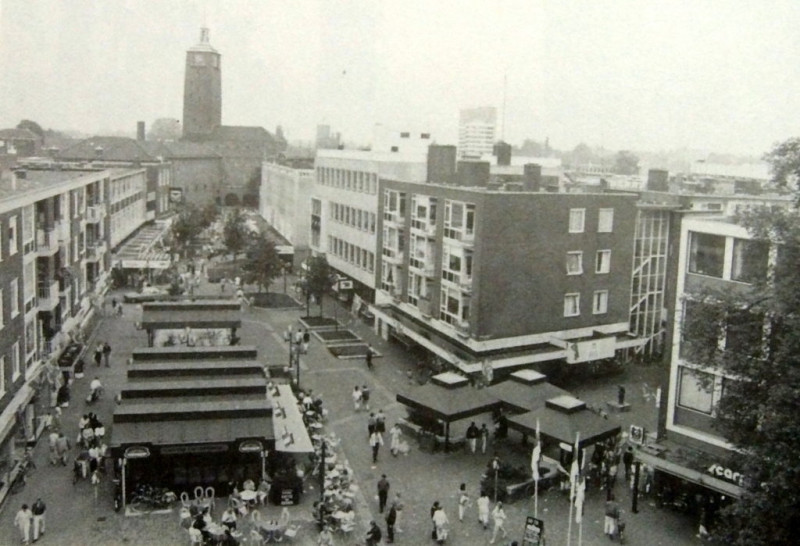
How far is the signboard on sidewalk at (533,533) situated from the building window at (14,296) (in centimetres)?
2123

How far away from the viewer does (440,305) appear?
45.2m

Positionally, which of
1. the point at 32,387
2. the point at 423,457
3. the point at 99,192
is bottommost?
the point at 423,457

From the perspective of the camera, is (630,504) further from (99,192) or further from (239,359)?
(99,192)

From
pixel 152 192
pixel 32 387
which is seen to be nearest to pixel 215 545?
pixel 32 387

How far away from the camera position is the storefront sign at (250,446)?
28.0 m

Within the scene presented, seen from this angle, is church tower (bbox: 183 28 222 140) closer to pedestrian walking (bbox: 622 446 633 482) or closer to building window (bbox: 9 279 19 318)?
building window (bbox: 9 279 19 318)

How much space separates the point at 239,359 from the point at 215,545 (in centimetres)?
1405

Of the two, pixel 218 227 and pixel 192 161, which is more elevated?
pixel 192 161

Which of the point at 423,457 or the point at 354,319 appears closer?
the point at 423,457

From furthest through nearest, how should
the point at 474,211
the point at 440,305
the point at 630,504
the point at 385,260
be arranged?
1. the point at 385,260
2. the point at 440,305
3. the point at 474,211
4. the point at 630,504

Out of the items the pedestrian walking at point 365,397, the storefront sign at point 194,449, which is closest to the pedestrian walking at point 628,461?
the pedestrian walking at point 365,397

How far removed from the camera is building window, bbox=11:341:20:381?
30.8 metres

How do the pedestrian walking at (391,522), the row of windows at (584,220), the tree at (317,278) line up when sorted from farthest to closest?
the tree at (317,278)
the row of windows at (584,220)
the pedestrian walking at (391,522)

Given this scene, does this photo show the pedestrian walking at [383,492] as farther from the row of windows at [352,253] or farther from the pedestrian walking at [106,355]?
the row of windows at [352,253]
